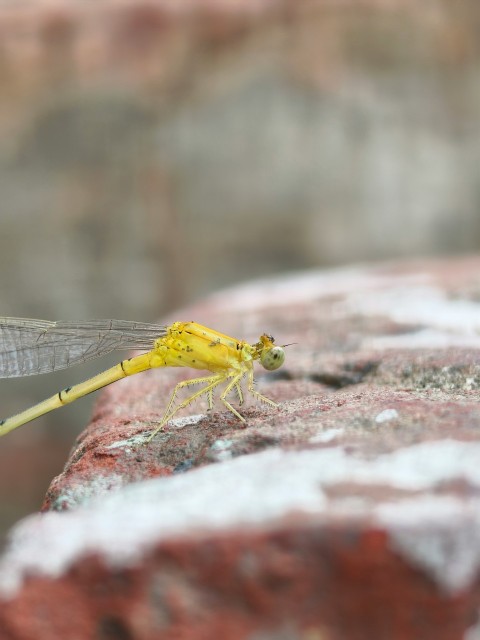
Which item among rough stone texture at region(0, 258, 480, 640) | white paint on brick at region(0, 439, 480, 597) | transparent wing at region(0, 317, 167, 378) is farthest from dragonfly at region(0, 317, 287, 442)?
white paint on brick at region(0, 439, 480, 597)

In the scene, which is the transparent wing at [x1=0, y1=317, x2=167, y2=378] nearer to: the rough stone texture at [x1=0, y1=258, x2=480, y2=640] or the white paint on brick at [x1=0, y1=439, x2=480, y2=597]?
the rough stone texture at [x1=0, y1=258, x2=480, y2=640]

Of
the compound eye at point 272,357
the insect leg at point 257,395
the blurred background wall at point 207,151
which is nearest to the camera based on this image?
the insect leg at point 257,395

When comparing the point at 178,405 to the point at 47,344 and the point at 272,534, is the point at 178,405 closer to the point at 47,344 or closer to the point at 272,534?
the point at 47,344

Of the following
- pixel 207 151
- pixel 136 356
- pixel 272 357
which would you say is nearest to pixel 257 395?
pixel 272 357

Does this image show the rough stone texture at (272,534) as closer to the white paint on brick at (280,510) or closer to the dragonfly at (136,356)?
the white paint on brick at (280,510)

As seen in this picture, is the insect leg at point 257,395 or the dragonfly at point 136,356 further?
the dragonfly at point 136,356

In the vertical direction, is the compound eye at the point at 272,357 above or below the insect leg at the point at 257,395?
above

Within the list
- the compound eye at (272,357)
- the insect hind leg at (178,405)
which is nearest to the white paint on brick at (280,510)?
the insect hind leg at (178,405)

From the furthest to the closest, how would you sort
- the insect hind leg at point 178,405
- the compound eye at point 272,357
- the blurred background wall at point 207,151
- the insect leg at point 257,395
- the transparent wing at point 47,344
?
the blurred background wall at point 207,151 < the transparent wing at point 47,344 < the compound eye at point 272,357 < the insect leg at point 257,395 < the insect hind leg at point 178,405
